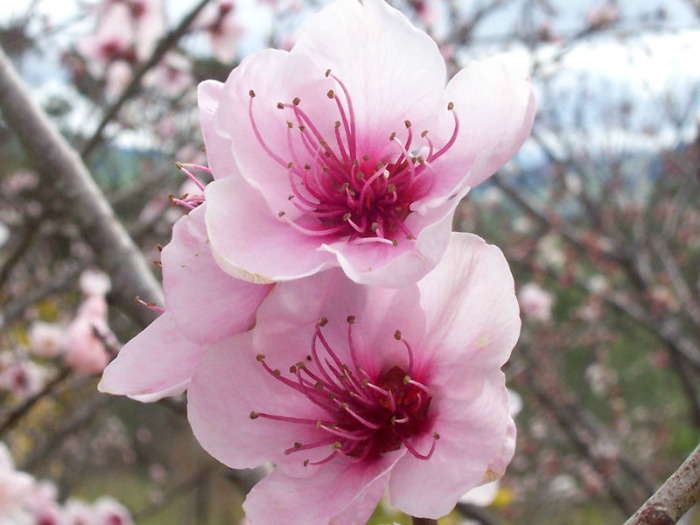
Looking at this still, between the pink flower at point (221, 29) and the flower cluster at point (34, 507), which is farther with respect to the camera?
the pink flower at point (221, 29)

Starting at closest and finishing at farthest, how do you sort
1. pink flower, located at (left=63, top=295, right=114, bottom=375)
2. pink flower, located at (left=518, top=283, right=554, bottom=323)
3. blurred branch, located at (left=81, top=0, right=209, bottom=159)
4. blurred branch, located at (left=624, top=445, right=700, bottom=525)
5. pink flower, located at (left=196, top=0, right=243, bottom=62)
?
blurred branch, located at (left=624, top=445, right=700, bottom=525) < blurred branch, located at (left=81, top=0, right=209, bottom=159) < pink flower, located at (left=63, top=295, right=114, bottom=375) < pink flower, located at (left=196, top=0, right=243, bottom=62) < pink flower, located at (left=518, top=283, right=554, bottom=323)

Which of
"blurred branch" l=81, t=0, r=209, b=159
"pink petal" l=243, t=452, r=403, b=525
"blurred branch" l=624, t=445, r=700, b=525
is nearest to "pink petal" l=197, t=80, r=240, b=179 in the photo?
"pink petal" l=243, t=452, r=403, b=525

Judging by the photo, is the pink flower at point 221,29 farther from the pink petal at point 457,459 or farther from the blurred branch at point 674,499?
the blurred branch at point 674,499

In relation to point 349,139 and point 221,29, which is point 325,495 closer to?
point 349,139

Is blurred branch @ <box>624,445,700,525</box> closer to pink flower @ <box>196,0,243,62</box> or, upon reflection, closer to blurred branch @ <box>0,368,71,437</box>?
blurred branch @ <box>0,368,71,437</box>

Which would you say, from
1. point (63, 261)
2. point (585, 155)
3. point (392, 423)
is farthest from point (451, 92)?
point (63, 261)

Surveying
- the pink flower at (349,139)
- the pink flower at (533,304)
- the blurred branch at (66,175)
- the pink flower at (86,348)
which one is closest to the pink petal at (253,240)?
the pink flower at (349,139)
